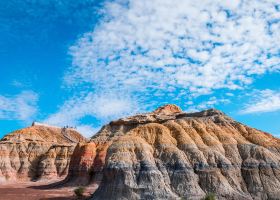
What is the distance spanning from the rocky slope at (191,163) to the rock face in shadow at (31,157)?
7048 centimetres

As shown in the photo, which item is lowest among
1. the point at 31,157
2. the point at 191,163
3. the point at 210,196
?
the point at 210,196

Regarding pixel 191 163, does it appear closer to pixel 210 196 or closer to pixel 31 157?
pixel 210 196

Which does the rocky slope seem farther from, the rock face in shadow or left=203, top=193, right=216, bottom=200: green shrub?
the rock face in shadow

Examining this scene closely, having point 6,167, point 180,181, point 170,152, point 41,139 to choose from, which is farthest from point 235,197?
point 41,139

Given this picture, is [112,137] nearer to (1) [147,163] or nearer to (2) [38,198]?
(2) [38,198]

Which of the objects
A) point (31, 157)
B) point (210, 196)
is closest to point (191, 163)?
point (210, 196)

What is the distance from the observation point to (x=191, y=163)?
5062cm

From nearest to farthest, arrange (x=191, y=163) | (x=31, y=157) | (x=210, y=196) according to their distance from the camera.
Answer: (x=210, y=196) < (x=191, y=163) < (x=31, y=157)

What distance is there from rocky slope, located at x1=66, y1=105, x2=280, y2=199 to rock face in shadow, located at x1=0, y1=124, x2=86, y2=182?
7048cm

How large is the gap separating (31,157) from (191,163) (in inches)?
3599

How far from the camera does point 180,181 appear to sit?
48.3m

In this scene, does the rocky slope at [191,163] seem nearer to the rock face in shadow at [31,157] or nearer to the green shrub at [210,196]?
the green shrub at [210,196]

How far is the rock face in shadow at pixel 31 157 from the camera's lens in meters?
121

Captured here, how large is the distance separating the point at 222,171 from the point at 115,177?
13624 mm
